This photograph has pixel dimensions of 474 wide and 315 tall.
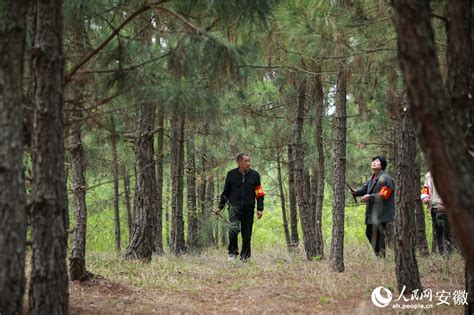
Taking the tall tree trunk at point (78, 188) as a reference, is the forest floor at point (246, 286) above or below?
below

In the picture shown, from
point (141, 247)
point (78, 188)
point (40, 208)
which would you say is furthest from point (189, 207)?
point (40, 208)

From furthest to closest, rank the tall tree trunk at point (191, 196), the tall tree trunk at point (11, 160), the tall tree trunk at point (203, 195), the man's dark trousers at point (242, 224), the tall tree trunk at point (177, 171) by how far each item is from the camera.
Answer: the tall tree trunk at point (191, 196) < the tall tree trunk at point (203, 195) < the tall tree trunk at point (177, 171) < the man's dark trousers at point (242, 224) < the tall tree trunk at point (11, 160)

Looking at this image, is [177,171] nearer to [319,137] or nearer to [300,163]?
[300,163]

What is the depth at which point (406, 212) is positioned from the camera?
6.68 metres

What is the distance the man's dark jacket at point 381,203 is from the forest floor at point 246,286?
0.73 metres

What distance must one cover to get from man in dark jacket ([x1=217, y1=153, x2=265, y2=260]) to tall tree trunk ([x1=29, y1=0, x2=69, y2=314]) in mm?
6546

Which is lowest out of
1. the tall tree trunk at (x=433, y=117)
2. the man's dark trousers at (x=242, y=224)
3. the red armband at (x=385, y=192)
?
the man's dark trousers at (x=242, y=224)

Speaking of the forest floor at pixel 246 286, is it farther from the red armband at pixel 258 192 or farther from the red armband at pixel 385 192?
the red armband at pixel 258 192

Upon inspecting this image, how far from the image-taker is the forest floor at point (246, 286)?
6574mm

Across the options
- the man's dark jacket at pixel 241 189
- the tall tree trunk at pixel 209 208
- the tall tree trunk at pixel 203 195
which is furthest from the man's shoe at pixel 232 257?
the tall tree trunk at pixel 203 195

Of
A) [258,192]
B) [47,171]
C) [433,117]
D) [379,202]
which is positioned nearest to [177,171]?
[258,192]

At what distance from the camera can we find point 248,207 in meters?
11.3

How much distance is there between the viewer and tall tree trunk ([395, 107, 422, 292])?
6.66m

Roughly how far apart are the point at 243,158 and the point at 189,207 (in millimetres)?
4752
